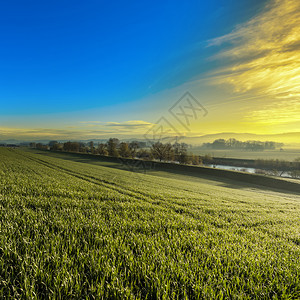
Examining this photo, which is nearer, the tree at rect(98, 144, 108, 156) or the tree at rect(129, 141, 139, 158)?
the tree at rect(129, 141, 139, 158)

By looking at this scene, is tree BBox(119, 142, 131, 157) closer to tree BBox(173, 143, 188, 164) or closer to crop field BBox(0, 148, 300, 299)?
tree BBox(173, 143, 188, 164)

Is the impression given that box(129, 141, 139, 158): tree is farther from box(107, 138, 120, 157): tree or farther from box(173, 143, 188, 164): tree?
box(173, 143, 188, 164): tree

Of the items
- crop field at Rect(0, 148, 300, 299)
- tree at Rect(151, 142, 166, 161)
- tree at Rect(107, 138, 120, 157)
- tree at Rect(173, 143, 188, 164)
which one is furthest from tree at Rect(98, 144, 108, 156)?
crop field at Rect(0, 148, 300, 299)

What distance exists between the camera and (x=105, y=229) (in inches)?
141

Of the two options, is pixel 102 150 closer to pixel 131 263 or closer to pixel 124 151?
pixel 124 151

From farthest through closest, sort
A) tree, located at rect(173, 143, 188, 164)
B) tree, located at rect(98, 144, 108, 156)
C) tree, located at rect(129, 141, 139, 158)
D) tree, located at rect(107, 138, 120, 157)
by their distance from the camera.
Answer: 1. tree, located at rect(98, 144, 108, 156)
2. tree, located at rect(107, 138, 120, 157)
3. tree, located at rect(129, 141, 139, 158)
4. tree, located at rect(173, 143, 188, 164)

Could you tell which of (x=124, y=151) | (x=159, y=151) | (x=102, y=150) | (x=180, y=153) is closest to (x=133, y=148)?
(x=124, y=151)

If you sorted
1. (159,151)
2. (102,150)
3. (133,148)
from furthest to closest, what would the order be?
(102,150) → (133,148) → (159,151)

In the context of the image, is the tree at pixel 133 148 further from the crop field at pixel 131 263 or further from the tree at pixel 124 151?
the crop field at pixel 131 263

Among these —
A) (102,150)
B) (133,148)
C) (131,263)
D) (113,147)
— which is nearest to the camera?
(131,263)

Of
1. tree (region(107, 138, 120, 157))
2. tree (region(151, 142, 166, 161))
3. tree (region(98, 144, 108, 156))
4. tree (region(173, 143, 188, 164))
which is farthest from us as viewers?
tree (region(98, 144, 108, 156))

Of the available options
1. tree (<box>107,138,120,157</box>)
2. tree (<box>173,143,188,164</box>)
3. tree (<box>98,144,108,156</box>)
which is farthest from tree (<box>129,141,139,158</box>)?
tree (<box>173,143,188,164</box>)

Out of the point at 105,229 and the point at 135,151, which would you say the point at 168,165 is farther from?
the point at 105,229

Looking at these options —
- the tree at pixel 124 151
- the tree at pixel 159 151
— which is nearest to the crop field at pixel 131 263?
the tree at pixel 159 151
